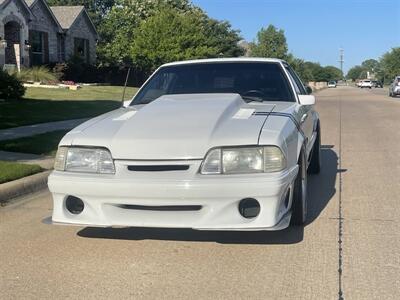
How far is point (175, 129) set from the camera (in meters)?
4.77

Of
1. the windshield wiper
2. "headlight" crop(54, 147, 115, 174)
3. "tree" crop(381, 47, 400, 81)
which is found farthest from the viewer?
"tree" crop(381, 47, 400, 81)

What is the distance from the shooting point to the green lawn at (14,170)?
7497 millimetres

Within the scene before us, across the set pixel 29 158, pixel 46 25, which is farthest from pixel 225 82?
pixel 46 25

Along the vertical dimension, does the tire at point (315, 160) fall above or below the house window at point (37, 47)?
below

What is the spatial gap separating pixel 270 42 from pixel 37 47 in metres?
36.1

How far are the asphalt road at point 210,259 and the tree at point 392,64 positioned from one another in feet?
372

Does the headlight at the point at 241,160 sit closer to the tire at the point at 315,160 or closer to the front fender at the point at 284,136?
the front fender at the point at 284,136

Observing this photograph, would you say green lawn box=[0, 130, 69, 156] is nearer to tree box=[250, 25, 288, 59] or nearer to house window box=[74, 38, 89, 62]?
house window box=[74, 38, 89, 62]

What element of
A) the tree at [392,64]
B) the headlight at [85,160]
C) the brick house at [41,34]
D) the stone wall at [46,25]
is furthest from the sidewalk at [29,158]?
the tree at [392,64]

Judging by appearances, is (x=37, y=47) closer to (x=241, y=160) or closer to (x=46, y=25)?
(x=46, y=25)

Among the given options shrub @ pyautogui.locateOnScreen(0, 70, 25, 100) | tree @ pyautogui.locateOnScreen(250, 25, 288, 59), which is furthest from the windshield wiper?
tree @ pyautogui.locateOnScreen(250, 25, 288, 59)

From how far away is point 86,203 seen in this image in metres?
4.77

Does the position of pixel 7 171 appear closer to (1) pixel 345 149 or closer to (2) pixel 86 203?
(2) pixel 86 203

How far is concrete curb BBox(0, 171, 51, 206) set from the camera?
23.0 ft
